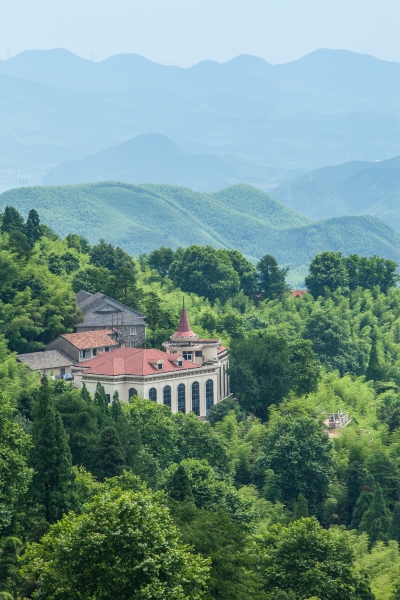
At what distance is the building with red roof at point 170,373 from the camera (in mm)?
68188

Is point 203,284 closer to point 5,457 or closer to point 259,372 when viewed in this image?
point 259,372

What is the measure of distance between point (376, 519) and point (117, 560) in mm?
26682

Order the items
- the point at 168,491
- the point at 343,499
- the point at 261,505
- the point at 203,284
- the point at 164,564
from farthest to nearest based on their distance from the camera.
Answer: the point at 203,284, the point at 343,499, the point at 261,505, the point at 168,491, the point at 164,564

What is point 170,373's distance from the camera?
227ft

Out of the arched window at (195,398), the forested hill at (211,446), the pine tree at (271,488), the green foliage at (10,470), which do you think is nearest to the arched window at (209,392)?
the arched window at (195,398)

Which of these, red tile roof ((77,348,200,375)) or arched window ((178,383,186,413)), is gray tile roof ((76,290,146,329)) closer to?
red tile roof ((77,348,200,375))

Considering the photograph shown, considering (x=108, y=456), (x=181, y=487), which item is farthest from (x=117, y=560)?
(x=108, y=456)

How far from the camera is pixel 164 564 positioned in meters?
31.9

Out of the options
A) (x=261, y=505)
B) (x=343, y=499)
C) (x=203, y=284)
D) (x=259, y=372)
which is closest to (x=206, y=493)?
(x=261, y=505)

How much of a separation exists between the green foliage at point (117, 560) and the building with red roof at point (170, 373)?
113 feet

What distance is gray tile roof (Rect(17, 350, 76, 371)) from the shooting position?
70875mm

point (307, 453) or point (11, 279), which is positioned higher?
point (11, 279)

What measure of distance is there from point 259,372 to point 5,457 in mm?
37784

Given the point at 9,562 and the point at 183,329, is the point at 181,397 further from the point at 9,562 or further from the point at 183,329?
the point at 9,562
